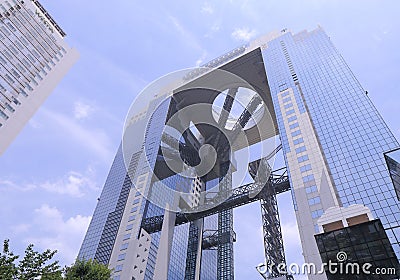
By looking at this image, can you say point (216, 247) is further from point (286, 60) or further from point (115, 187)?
point (286, 60)

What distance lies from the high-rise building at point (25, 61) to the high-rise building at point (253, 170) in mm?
17123

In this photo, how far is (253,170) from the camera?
55.0 m

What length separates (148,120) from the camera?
7094cm

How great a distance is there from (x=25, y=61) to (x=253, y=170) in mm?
41060

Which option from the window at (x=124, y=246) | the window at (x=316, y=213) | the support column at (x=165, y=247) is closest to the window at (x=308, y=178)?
the window at (x=316, y=213)

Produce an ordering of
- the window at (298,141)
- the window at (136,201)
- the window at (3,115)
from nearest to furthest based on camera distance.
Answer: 1. the window at (3,115)
2. the window at (298,141)
3. the window at (136,201)

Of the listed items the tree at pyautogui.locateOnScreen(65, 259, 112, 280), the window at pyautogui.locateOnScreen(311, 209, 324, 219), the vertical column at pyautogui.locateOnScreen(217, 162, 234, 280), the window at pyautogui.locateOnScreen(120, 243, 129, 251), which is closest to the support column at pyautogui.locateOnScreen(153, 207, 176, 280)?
the window at pyautogui.locateOnScreen(120, 243, 129, 251)

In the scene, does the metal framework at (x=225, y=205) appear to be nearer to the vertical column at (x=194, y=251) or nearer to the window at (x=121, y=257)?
the vertical column at (x=194, y=251)

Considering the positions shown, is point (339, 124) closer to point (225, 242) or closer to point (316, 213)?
point (316, 213)

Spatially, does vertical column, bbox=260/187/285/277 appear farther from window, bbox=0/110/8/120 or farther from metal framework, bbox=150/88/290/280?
window, bbox=0/110/8/120

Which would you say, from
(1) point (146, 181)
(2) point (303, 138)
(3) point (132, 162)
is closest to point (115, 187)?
(3) point (132, 162)

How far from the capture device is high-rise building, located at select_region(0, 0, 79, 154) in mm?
41156

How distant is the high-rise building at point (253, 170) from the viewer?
3066 centimetres

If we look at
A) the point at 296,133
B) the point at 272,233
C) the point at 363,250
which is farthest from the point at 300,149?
the point at 363,250
